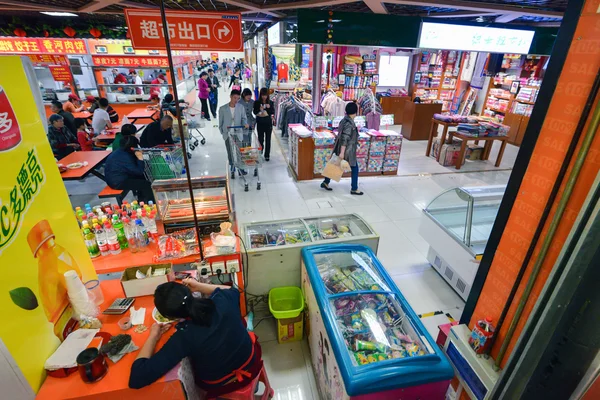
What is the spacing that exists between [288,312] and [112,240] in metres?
1.80

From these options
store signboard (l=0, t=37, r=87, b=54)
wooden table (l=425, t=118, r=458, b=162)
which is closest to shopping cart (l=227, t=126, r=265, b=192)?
wooden table (l=425, t=118, r=458, b=162)

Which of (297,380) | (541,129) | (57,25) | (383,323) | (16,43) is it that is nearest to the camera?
(541,129)

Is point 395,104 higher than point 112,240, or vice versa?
point 395,104

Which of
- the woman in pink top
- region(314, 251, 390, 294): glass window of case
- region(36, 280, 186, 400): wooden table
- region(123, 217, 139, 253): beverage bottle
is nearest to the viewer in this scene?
region(36, 280, 186, 400): wooden table

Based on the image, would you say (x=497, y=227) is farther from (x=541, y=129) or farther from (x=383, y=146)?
(x=383, y=146)

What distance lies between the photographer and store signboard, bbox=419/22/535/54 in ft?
18.8

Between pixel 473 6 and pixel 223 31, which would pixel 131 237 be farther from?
pixel 473 6

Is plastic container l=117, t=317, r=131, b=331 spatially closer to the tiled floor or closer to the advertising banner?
the advertising banner

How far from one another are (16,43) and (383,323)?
44.1 feet

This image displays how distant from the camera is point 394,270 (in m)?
4.12

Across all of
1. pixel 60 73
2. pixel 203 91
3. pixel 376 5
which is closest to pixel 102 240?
pixel 376 5

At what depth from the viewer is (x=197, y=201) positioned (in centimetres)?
333

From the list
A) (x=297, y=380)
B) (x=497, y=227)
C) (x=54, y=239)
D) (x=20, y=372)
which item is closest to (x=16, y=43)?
(x=54, y=239)

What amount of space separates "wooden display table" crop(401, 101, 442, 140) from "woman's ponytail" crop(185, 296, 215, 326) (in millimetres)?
9498
